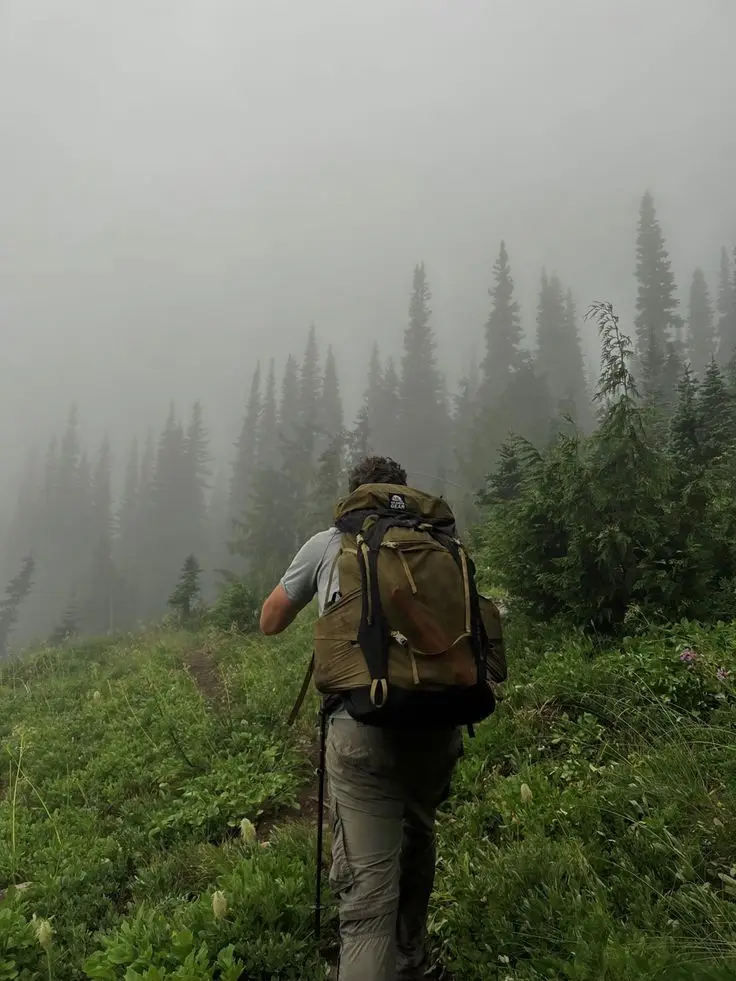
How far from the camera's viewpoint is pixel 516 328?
55.4 meters

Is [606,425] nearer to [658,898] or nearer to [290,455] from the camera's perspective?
[658,898]

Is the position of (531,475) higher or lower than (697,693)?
higher

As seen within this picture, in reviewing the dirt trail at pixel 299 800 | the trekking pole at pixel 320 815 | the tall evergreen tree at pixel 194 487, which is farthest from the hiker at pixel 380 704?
the tall evergreen tree at pixel 194 487

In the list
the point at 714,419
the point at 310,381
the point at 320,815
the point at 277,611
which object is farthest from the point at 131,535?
the point at 277,611

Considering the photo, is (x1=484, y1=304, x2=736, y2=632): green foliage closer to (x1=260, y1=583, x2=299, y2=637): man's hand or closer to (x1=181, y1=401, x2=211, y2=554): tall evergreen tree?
(x1=260, y1=583, x2=299, y2=637): man's hand

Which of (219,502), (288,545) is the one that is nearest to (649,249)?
(288,545)

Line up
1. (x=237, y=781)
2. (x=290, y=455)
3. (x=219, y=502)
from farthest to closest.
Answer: (x=219, y=502), (x=290, y=455), (x=237, y=781)

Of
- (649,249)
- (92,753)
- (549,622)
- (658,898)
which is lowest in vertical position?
(92,753)

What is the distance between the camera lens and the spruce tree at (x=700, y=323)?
5516 cm

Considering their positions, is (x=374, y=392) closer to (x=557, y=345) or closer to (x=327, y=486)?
(x=557, y=345)

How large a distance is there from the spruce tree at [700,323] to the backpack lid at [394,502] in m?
58.7

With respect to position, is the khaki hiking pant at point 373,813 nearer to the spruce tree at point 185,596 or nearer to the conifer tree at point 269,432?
the spruce tree at point 185,596

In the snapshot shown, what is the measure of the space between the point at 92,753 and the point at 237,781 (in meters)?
3.01

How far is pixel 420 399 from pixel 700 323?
3186 cm
